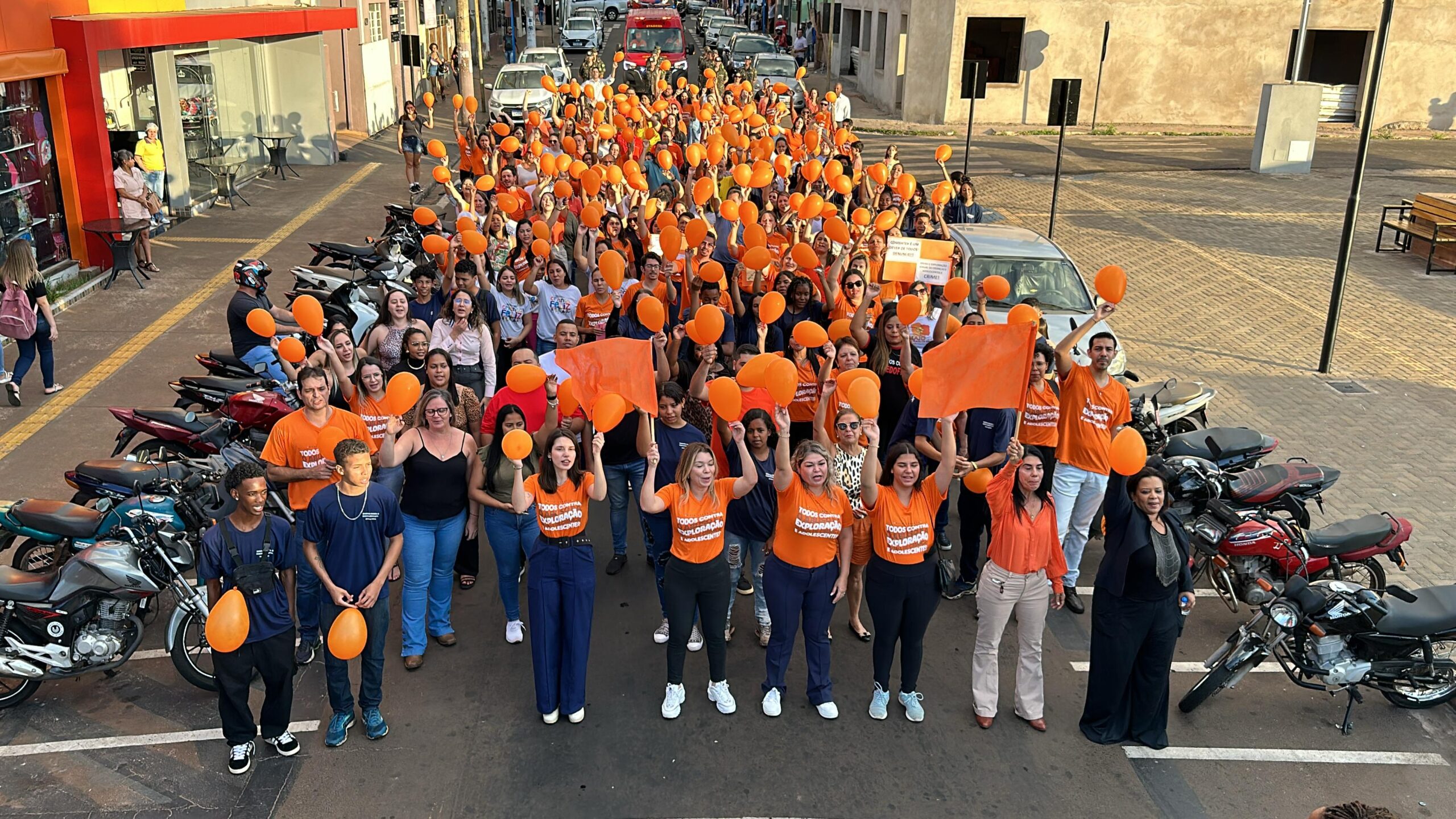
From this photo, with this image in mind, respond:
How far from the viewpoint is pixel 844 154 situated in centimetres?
1628

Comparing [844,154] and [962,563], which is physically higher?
[844,154]

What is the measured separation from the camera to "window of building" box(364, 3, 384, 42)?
28.0 metres

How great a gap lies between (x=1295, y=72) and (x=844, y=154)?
15.3 m

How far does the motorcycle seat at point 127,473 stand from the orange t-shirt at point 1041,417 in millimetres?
5448

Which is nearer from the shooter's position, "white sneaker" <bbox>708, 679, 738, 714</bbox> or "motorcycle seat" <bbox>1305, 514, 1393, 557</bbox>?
"white sneaker" <bbox>708, 679, 738, 714</bbox>

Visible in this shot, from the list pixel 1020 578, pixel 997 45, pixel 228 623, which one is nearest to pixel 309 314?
pixel 228 623

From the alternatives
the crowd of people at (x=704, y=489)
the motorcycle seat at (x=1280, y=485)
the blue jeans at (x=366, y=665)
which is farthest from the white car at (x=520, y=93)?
the blue jeans at (x=366, y=665)

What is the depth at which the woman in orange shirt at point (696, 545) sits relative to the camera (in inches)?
227

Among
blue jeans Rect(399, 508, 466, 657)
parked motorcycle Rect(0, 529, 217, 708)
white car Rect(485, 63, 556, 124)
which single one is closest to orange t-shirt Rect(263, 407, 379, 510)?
blue jeans Rect(399, 508, 466, 657)

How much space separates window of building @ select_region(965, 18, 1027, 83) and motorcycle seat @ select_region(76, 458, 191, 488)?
104ft

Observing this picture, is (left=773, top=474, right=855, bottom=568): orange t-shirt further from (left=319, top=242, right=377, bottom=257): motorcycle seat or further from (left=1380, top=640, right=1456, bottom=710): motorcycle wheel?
(left=319, top=242, right=377, bottom=257): motorcycle seat

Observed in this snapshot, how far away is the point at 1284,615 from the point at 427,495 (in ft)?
15.8

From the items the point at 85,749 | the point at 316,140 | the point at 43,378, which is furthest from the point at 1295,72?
the point at 85,749

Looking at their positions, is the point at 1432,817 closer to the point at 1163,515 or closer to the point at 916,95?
the point at 1163,515
